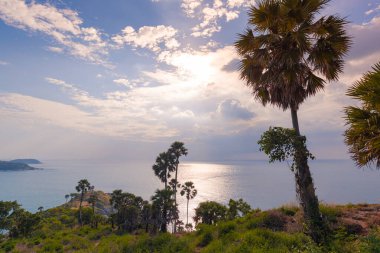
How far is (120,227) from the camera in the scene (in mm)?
48125

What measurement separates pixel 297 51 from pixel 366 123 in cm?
501

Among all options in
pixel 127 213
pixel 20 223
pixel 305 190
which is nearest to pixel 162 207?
pixel 127 213

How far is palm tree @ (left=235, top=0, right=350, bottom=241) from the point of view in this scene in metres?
10.9

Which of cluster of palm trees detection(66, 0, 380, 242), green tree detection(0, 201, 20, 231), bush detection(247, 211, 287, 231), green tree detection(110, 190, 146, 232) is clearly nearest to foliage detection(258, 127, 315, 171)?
cluster of palm trees detection(66, 0, 380, 242)

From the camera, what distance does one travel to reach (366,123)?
767 cm

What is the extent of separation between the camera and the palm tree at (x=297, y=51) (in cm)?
1093

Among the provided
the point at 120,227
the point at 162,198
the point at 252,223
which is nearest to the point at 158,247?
the point at 252,223

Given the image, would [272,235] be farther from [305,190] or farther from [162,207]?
[162,207]

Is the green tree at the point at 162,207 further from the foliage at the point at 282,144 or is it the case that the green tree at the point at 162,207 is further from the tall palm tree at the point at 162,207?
the foliage at the point at 282,144

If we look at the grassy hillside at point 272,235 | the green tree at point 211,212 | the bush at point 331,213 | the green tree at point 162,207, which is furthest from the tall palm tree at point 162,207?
the bush at point 331,213

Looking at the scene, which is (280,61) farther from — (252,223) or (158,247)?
(158,247)

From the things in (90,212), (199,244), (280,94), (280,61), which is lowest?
(90,212)

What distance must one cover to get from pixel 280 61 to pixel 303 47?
113 centimetres

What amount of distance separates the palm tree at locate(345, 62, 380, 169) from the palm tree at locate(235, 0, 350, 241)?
2.48 meters
